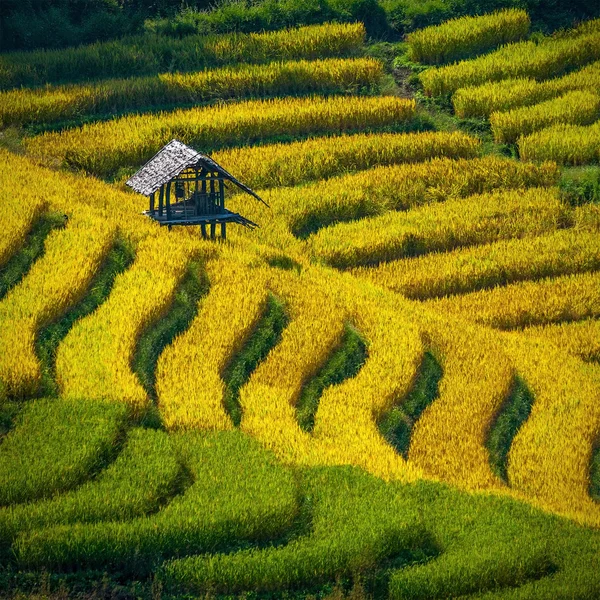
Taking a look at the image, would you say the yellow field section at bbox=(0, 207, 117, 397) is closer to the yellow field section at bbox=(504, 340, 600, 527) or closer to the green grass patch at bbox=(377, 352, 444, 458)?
the green grass patch at bbox=(377, 352, 444, 458)

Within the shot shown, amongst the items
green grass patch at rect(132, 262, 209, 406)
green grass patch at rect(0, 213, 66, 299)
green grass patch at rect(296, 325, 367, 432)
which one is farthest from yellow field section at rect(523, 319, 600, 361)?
green grass patch at rect(0, 213, 66, 299)

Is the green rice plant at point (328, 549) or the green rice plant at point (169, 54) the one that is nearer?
the green rice plant at point (328, 549)

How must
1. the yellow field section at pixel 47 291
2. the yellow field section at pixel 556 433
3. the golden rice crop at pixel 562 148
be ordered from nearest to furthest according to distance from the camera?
the yellow field section at pixel 556 433
the yellow field section at pixel 47 291
the golden rice crop at pixel 562 148

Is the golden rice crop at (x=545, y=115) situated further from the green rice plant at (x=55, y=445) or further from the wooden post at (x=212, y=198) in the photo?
the green rice plant at (x=55, y=445)

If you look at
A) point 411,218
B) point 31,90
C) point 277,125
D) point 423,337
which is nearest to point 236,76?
point 277,125

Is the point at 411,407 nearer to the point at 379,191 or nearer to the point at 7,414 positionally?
the point at 7,414

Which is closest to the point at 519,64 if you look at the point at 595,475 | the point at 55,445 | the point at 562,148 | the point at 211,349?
the point at 562,148

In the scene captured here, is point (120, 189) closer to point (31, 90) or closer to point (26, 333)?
point (31, 90)

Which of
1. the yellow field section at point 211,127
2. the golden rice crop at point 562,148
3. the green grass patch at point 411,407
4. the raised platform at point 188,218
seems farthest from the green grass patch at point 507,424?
the yellow field section at point 211,127
